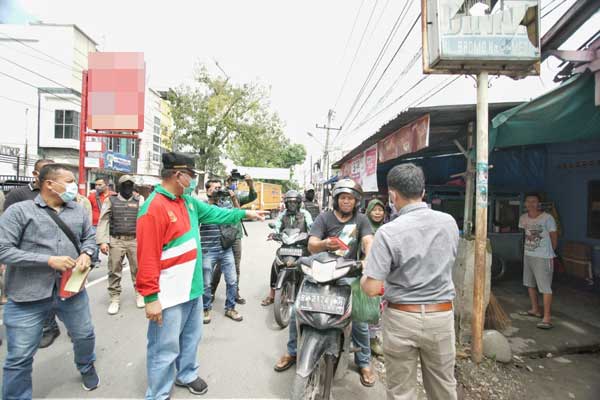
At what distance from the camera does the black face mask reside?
4.84 meters

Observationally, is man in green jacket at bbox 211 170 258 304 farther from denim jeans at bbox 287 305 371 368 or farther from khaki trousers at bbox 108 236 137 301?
denim jeans at bbox 287 305 371 368

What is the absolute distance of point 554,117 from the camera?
3336mm

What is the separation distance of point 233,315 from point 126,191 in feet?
8.13

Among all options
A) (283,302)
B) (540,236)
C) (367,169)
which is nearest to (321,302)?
(283,302)

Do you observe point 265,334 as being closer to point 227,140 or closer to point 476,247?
point 476,247

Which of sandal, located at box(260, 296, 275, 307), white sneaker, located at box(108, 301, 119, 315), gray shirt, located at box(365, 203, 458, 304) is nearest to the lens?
gray shirt, located at box(365, 203, 458, 304)

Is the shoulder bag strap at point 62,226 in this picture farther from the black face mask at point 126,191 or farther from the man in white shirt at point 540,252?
the man in white shirt at point 540,252

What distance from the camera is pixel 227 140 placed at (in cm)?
2517

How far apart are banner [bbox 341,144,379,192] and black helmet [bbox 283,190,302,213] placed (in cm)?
301

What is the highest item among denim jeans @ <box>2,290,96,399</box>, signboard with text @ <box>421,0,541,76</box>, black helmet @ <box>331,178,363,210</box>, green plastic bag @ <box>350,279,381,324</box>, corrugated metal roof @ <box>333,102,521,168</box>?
signboard with text @ <box>421,0,541,76</box>

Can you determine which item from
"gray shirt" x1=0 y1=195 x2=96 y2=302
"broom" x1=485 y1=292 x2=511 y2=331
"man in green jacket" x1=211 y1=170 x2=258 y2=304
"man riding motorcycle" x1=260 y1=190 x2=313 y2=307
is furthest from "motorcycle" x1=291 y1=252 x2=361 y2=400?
"broom" x1=485 y1=292 x2=511 y2=331

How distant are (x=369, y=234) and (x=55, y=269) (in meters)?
2.55

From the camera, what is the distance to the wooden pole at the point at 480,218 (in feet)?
10.9

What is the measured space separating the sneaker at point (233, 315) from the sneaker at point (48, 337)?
1.95 m
